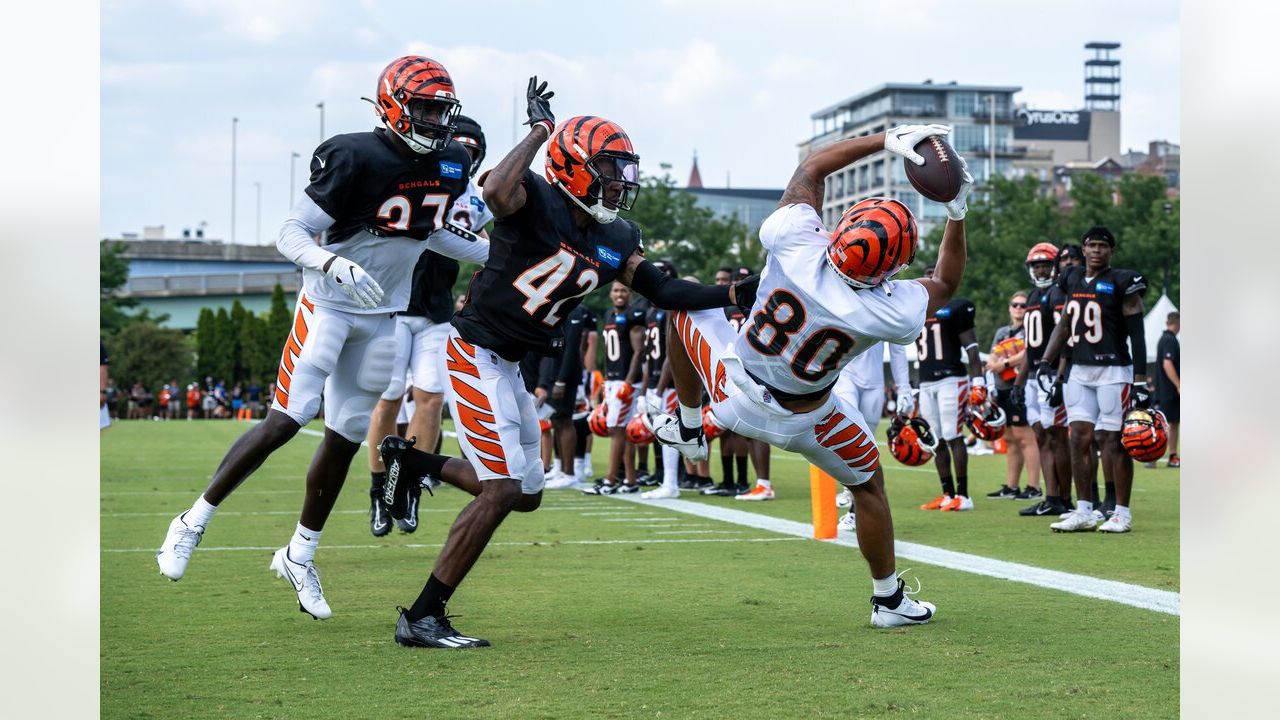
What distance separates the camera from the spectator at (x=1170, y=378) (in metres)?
19.4

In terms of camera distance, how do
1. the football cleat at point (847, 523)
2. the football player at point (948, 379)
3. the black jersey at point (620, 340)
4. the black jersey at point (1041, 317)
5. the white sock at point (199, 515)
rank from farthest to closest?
the black jersey at point (620, 340), the football player at point (948, 379), the black jersey at point (1041, 317), the football cleat at point (847, 523), the white sock at point (199, 515)

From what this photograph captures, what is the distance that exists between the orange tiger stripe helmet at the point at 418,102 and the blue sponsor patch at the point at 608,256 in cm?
89

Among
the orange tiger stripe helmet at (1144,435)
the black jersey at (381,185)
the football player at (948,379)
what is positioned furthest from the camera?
the football player at (948,379)

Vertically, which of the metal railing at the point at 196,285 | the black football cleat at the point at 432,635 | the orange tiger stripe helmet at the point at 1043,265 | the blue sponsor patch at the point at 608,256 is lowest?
the black football cleat at the point at 432,635

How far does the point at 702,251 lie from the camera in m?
57.0

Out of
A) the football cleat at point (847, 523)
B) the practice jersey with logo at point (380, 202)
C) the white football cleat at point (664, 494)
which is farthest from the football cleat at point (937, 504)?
the practice jersey with logo at point (380, 202)

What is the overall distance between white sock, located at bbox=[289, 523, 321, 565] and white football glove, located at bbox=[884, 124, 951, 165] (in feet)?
10.3

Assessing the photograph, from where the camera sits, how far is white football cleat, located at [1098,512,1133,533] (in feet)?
33.8

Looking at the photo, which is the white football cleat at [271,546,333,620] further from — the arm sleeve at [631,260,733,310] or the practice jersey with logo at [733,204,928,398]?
the practice jersey with logo at [733,204,928,398]

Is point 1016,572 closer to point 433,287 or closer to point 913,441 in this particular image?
point 913,441

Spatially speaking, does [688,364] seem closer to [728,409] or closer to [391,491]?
[728,409]

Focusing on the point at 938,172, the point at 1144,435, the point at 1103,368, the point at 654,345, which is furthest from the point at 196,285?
the point at 938,172

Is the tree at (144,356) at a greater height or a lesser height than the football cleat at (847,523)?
greater

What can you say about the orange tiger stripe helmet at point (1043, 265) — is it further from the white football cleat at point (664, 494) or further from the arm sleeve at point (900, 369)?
the white football cleat at point (664, 494)
